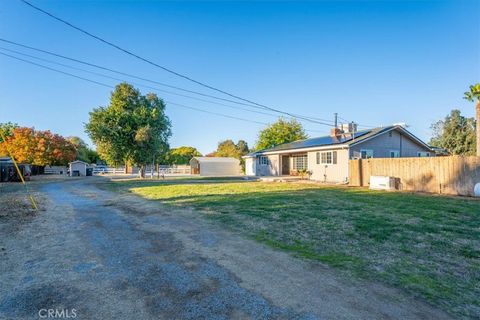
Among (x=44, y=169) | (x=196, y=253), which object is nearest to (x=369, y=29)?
(x=196, y=253)

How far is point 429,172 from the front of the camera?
1345 centimetres

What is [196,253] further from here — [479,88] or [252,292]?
[479,88]

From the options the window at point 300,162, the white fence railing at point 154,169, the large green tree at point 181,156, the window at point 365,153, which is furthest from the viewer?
the large green tree at point 181,156

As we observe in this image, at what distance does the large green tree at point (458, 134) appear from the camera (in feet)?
115

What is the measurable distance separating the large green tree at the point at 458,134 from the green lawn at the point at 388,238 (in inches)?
1349

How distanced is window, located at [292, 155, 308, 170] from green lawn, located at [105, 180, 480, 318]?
1628 centimetres

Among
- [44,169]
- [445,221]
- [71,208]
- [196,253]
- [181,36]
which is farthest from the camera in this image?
[44,169]

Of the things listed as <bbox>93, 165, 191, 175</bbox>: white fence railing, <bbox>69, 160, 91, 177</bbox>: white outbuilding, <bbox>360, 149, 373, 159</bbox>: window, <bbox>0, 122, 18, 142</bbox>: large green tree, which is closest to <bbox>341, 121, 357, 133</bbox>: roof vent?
<bbox>360, 149, 373, 159</bbox>: window

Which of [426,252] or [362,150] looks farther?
[362,150]

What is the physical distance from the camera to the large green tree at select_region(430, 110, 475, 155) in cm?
3512

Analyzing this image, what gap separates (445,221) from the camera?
22.4ft

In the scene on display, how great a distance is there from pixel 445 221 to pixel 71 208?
11.5 meters

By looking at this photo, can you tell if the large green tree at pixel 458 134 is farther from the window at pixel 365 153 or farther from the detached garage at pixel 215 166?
the detached garage at pixel 215 166

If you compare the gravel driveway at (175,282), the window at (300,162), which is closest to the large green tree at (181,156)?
the window at (300,162)
